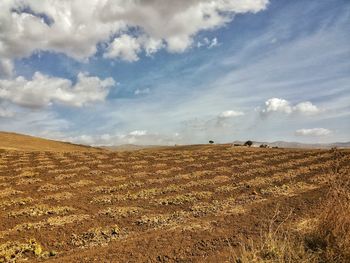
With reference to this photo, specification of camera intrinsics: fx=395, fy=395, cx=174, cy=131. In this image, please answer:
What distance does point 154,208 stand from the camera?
17.6 metres

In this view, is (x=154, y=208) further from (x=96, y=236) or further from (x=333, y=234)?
(x=333, y=234)

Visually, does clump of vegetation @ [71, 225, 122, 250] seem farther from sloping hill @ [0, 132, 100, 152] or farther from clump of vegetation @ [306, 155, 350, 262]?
sloping hill @ [0, 132, 100, 152]

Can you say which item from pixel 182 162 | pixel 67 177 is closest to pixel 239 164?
pixel 182 162

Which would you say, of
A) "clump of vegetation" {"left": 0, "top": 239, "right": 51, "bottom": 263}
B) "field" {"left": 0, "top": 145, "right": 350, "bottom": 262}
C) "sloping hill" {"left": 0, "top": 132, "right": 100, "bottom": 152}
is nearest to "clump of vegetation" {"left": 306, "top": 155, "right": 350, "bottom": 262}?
"field" {"left": 0, "top": 145, "right": 350, "bottom": 262}

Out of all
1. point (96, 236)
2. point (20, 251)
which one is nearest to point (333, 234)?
point (96, 236)

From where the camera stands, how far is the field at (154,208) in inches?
473

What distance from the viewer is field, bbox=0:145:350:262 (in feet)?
39.4

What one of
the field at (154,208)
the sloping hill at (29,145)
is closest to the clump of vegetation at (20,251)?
the field at (154,208)

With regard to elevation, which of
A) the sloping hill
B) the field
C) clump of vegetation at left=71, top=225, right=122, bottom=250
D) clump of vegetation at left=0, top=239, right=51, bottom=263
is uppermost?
the sloping hill

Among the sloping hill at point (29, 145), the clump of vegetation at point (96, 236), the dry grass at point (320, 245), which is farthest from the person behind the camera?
the sloping hill at point (29, 145)

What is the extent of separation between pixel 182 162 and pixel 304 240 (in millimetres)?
22839

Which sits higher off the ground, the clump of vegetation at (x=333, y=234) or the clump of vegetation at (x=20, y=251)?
the clump of vegetation at (x=333, y=234)

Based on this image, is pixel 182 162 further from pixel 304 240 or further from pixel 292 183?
pixel 304 240

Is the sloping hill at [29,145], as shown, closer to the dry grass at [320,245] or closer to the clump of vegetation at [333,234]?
the dry grass at [320,245]
